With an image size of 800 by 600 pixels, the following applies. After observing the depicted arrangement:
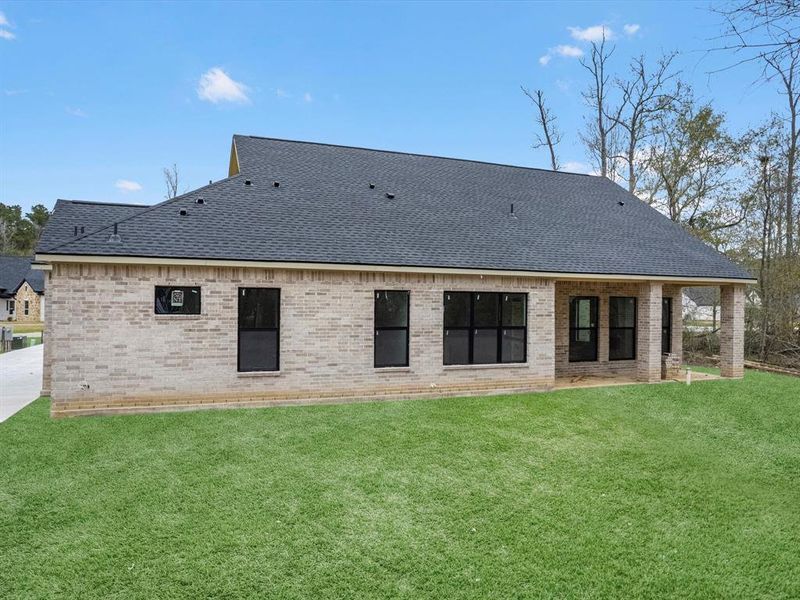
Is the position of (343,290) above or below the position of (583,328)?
above

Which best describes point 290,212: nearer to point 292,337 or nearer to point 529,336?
point 292,337

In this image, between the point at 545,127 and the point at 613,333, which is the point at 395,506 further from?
the point at 545,127

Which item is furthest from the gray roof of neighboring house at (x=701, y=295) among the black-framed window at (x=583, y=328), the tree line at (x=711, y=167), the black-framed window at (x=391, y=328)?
the black-framed window at (x=391, y=328)

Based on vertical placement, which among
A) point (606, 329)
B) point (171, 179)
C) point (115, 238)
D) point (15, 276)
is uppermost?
point (171, 179)

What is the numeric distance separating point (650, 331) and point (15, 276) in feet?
171

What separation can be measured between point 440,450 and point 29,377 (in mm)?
12871

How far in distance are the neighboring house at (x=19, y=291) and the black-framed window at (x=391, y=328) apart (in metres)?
45.8

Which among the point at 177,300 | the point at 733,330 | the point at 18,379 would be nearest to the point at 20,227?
the point at 18,379

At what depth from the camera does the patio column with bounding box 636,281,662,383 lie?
12.5 metres

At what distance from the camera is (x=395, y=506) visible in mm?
5410

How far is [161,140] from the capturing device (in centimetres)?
3155

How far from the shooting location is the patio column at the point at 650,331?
12461mm

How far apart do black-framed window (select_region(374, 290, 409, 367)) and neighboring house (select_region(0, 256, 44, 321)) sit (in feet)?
150

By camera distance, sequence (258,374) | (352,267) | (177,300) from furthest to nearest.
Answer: (352,267) → (258,374) → (177,300)
